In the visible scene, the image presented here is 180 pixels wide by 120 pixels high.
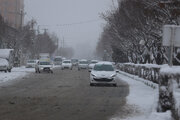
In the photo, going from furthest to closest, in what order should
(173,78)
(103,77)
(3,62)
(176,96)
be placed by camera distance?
(3,62) < (103,77) < (173,78) < (176,96)

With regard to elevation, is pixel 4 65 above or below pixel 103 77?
above

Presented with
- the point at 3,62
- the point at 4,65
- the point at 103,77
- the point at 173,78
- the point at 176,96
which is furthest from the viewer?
the point at 3,62

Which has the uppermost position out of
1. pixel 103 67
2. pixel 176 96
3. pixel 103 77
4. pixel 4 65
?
pixel 103 67

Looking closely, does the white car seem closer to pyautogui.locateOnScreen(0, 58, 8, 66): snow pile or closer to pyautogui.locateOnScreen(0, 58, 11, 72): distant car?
pyautogui.locateOnScreen(0, 58, 11, 72): distant car

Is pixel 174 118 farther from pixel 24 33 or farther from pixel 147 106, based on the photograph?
pixel 24 33

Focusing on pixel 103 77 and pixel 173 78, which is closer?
pixel 173 78

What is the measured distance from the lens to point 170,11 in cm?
2348

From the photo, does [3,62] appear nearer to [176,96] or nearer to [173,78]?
[173,78]

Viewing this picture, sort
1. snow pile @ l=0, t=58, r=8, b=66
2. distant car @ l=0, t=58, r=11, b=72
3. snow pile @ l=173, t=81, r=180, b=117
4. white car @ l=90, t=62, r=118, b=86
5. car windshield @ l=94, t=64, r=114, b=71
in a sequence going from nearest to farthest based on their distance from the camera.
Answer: snow pile @ l=173, t=81, r=180, b=117, white car @ l=90, t=62, r=118, b=86, car windshield @ l=94, t=64, r=114, b=71, distant car @ l=0, t=58, r=11, b=72, snow pile @ l=0, t=58, r=8, b=66

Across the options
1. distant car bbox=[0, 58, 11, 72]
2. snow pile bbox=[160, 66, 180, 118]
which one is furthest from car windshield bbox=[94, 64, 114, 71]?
distant car bbox=[0, 58, 11, 72]

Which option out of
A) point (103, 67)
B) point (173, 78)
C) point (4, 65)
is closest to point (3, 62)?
point (4, 65)

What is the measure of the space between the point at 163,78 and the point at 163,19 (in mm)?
15794

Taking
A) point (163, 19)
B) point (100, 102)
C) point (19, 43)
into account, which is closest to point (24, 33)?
point (19, 43)

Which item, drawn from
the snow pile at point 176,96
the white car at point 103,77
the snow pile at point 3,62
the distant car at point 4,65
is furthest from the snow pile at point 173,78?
the snow pile at point 3,62
